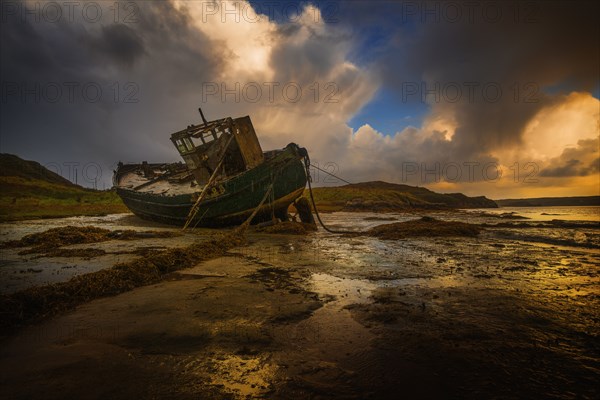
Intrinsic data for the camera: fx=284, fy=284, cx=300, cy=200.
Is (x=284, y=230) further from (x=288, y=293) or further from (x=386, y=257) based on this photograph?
(x=288, y=293)

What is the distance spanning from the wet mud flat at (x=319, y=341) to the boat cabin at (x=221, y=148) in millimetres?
11638

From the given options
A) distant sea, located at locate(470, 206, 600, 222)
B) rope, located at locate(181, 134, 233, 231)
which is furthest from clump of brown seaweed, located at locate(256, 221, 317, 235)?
distant sea, located at locate(470, 206, 600, 222)

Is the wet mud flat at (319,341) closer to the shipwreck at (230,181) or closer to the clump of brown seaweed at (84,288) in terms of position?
the clump of brown seaweed at (84,288)

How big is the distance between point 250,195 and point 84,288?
10690 mm

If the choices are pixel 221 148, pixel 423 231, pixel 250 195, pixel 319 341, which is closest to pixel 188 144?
pixel 221 148

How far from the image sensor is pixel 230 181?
550 inches

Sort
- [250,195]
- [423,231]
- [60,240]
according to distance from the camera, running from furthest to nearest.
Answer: [250,195], [423,231], [60,240]

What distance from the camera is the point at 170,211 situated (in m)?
16.1

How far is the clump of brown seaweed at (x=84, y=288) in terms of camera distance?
2.97 meters

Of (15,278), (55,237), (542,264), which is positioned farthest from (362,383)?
(55,237)

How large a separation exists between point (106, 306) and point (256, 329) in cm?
204

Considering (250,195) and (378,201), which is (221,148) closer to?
(250,195)

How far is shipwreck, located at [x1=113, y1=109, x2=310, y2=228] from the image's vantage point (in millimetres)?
14227

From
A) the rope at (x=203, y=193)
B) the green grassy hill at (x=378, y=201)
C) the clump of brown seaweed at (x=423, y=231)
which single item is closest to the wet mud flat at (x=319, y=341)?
the clump of brown seaweed at (x=423, y=231)
